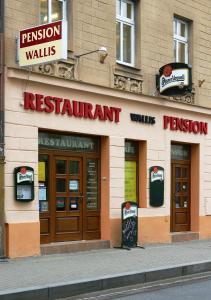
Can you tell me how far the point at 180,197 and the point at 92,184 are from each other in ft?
12.9

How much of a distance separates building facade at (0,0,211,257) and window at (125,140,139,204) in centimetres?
3

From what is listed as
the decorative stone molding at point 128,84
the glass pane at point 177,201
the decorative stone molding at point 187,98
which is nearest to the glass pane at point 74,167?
the decorative stone molding at point 128,84

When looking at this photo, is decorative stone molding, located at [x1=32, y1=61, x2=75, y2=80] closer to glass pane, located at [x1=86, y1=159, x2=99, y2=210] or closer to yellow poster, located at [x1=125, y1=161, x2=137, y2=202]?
glass pane, located at [x1=86, y1=159, x2=99, y2=210]

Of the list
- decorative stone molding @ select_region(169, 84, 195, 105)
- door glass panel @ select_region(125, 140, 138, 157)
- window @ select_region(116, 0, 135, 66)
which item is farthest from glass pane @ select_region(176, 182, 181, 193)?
window @ select_region(116, 0, 135, 66)

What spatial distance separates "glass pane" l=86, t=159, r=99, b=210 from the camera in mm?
14984

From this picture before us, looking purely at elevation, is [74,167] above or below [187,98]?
below

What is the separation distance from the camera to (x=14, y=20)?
1264 cm

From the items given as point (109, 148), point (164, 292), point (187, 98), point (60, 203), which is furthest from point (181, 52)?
point (164, 292)

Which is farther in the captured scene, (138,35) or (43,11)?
(138,35)

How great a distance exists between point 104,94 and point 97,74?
20.1 inches

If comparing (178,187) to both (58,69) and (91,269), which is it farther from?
(91,269)

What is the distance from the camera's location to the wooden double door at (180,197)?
17.7m

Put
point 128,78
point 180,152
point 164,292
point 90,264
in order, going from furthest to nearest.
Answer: point 180,152 → point 128,78 → point 90,264 → point 164,292

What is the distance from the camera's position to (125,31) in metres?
16.0
